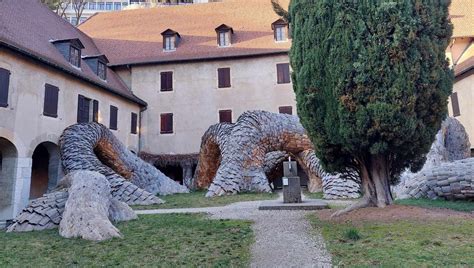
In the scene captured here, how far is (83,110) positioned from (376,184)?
614 inches

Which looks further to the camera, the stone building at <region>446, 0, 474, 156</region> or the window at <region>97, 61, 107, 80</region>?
the window at <region>97, 61, 107, 80</region>

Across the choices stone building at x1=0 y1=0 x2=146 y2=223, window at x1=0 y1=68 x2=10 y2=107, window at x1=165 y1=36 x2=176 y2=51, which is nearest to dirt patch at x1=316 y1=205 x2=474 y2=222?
stone building at x1=0 y1=0 x2=146 y2=223

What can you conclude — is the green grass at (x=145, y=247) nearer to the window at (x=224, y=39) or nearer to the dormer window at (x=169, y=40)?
the window at (x=224, y=39)

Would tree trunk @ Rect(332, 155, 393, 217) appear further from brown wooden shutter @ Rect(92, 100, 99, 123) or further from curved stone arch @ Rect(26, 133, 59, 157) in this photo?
brown wooden shutter @ Rect(92, 100, 99, 123)

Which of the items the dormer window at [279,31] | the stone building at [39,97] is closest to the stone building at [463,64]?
the dormer window at [279,31]

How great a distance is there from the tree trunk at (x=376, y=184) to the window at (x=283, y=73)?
1618cm

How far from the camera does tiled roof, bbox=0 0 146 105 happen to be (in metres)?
14.6

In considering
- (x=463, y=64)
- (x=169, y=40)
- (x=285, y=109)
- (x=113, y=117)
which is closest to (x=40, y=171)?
(x=113, y=117)

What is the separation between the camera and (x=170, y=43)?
25.7 m

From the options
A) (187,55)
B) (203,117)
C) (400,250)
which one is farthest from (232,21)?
(400,250)

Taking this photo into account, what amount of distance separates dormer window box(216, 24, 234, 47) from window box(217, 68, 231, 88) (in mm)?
2003

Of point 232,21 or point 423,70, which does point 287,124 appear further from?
point 232,21

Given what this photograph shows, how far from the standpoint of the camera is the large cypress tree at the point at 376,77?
7031 millimetres

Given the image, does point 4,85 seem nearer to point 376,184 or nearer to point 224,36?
point 376,184
